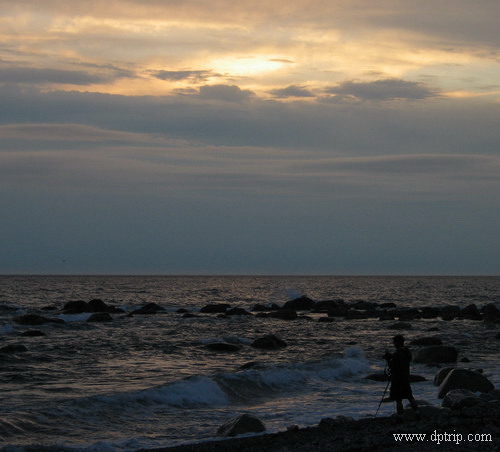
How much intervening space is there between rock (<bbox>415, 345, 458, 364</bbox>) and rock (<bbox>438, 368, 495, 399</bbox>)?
24.7ft

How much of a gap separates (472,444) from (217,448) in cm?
461

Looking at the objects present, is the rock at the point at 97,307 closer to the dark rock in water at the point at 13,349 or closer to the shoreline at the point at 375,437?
the dark rock in water at the point at 13,349

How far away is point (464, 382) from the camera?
1964cm

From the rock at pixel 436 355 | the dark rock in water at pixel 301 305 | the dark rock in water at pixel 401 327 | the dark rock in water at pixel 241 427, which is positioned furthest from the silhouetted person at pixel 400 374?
the dark rock in water at pixel 301 305

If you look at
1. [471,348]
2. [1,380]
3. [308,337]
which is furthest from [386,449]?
[308,337]

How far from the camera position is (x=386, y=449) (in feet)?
37.8

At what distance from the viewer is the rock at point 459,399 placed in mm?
16656

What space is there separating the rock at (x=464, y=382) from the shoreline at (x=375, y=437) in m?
4.43

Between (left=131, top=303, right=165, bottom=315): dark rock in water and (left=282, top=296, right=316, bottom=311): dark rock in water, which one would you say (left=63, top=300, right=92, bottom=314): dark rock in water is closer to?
(left=131, top=303, right=165, bottom=315): dark rock in water

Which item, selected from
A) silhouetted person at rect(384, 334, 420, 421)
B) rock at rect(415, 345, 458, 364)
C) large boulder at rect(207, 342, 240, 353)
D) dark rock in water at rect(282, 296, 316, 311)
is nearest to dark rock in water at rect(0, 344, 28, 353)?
large boulder at rect(207, 342, 240, 353)

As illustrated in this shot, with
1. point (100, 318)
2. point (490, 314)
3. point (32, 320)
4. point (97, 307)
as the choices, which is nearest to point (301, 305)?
point (490, 314)

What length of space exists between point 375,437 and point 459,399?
225 inches

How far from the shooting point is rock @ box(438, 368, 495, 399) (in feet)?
63.9

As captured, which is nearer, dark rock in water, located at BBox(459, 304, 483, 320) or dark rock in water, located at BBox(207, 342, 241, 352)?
dark rock in water, located at BBox(207, 342, 241, 352)
